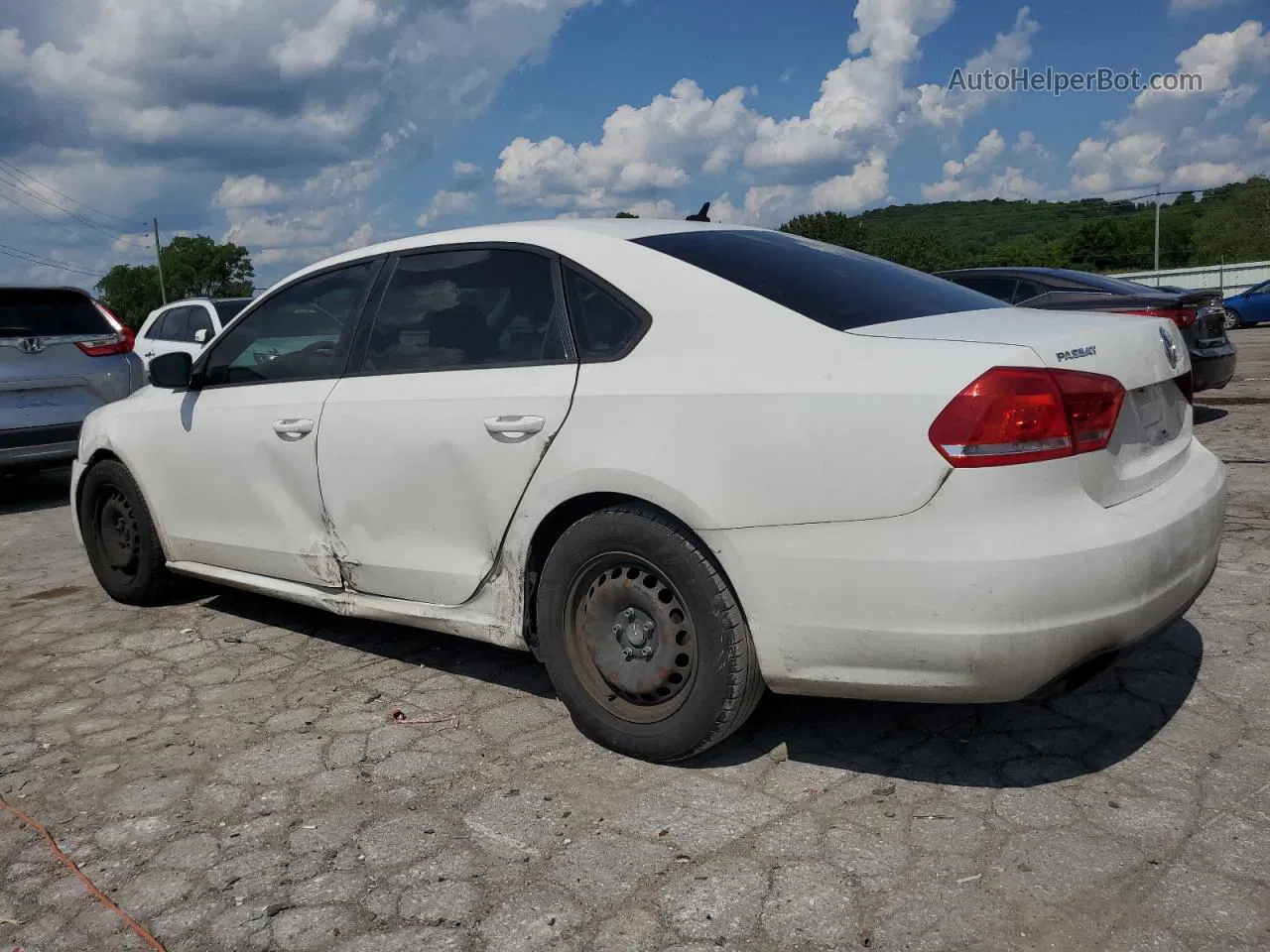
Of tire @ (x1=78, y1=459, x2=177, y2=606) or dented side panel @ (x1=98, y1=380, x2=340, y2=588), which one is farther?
tire @ (x1=78, y1=459, x2=177, y2=606)

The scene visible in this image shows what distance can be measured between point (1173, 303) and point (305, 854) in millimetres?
8128

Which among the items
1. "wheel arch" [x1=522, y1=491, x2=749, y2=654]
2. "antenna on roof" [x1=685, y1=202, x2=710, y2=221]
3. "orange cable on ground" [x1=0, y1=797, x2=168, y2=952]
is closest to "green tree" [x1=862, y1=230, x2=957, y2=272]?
"antenna on roof" [x1=685, y1=202, x2=710, y2=221]

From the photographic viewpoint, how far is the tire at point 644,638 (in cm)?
287

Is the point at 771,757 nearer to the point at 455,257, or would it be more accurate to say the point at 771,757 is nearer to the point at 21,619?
the point at 455,257

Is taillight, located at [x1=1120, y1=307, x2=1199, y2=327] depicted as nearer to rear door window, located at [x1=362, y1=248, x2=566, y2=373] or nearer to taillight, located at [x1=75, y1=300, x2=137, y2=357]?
rear door window, located at [x1=362, y1=248, x2=566, y2=373]

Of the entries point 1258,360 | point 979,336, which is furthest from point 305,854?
point 1258,360

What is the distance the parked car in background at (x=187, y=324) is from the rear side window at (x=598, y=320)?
9770 mm

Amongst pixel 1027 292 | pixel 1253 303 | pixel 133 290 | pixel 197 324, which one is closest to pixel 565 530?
pixel 1027 292

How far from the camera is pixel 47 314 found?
8.55m

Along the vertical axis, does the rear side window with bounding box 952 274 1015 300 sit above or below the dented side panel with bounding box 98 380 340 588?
above

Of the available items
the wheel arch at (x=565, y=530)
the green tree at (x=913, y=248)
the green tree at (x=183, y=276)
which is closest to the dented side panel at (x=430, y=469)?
the wheel arch at (x=565, y=530)

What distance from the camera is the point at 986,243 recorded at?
85.3m

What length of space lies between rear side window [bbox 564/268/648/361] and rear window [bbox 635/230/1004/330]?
0.22 metres

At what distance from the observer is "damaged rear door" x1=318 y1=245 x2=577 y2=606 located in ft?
10.8
